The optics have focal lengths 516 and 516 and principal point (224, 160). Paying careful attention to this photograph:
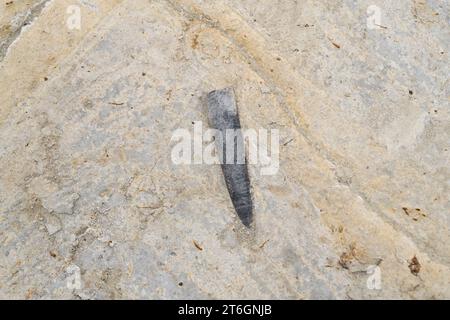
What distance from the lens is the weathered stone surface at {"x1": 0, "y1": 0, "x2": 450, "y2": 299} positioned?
9.44 ft

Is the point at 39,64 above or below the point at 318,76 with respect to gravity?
above

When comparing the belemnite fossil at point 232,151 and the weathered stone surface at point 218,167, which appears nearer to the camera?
the weathered stone surface at point 218,167

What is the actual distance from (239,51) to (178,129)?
2.21 ft

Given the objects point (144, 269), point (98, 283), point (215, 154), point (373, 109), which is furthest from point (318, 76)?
point (98, 283)

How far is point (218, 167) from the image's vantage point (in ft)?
10.1

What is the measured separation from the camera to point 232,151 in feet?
10.1

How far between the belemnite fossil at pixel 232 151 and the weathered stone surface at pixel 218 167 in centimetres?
6

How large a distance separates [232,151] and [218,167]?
0.42 feet

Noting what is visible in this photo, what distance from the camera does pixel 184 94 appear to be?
127 inches

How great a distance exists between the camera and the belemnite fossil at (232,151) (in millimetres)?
2982

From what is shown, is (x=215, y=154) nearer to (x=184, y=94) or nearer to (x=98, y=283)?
(x=184, y=94)

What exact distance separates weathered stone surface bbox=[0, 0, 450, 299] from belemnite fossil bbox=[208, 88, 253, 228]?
0.18 ft

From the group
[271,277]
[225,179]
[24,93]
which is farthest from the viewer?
[24,93]

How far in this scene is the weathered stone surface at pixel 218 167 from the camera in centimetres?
288
